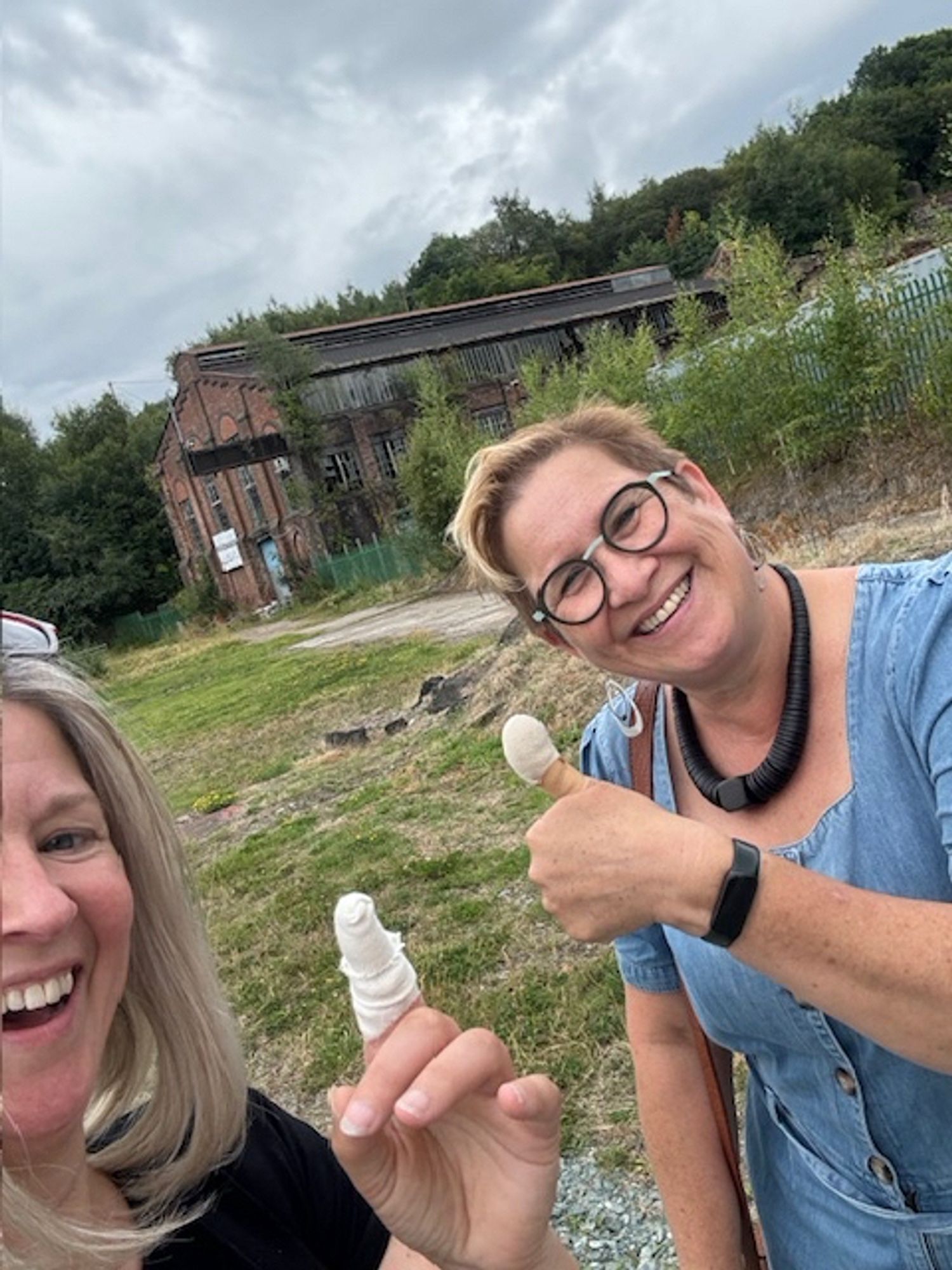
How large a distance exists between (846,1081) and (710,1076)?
1.27 ft

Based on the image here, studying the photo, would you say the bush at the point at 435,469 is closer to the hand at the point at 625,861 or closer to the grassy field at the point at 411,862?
the grassy field at the point at 411,862

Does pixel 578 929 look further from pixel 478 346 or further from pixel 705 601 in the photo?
pixel 478 346

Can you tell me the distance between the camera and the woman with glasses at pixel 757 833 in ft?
3.74

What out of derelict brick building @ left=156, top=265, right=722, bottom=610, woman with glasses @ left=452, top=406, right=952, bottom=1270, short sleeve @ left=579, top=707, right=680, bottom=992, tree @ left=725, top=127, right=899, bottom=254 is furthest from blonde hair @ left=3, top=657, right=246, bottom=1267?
tree @ left=725, top=127, right=899, bottom=254

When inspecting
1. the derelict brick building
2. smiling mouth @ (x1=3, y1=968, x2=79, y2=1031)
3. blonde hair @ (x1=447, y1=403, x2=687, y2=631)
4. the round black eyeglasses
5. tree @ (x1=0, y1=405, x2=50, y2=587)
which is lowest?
smiling mouth @ (x1=3, y1=968, x2=79, y2=1031)

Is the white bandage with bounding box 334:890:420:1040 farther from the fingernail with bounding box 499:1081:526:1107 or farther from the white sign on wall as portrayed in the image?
the white sign on wall

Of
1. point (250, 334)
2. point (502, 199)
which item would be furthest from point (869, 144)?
point (250, 334)

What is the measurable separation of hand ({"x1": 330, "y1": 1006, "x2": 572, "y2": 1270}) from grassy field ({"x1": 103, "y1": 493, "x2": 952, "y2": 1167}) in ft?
2.61

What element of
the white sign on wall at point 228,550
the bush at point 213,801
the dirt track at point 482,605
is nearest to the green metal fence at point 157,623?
the white sign on wall at point 228,550

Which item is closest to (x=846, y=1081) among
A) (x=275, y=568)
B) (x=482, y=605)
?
(x=482, y=605)

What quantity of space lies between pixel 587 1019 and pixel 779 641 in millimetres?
2630

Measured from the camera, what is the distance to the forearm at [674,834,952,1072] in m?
1.10

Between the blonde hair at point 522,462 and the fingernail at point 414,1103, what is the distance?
39.2 inches

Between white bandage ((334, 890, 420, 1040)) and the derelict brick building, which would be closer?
white bandage ((334, 890, 420, 1040))
